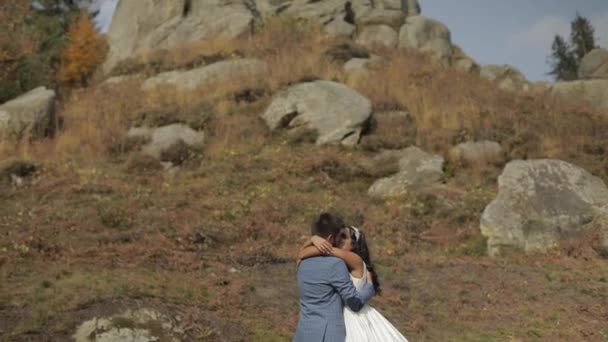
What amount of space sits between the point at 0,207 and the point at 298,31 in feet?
55.1

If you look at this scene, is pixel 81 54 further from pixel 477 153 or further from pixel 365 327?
pixel 365 327

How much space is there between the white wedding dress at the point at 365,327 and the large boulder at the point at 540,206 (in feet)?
26.4

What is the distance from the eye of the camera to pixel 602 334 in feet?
27.6

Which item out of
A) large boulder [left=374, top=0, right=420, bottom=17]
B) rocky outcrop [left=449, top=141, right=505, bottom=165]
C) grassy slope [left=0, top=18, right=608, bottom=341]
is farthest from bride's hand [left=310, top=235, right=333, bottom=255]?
large boulder [left=374, top=0, right=420, bottom=17]

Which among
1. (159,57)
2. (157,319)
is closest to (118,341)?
(157,319)

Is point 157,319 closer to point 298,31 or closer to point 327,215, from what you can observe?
point 327,215

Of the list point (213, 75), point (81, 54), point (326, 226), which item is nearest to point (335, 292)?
point (326, 226)

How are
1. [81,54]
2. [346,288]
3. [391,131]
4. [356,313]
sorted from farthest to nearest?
[81,54]
[391,131]
[356,313]
[346,288]

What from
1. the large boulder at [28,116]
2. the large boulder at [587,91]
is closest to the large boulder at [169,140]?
the large boulder at [28,116]

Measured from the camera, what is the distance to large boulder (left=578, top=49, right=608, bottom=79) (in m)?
31.7

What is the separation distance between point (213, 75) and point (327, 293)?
709 inches

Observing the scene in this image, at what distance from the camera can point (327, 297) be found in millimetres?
4648

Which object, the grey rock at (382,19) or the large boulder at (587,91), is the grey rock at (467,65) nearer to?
the grey rock at (382,19)

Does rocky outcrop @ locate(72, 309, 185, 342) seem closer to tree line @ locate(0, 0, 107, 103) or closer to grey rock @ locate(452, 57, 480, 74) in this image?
tree line @ locate(0, 0, 107, 103)
